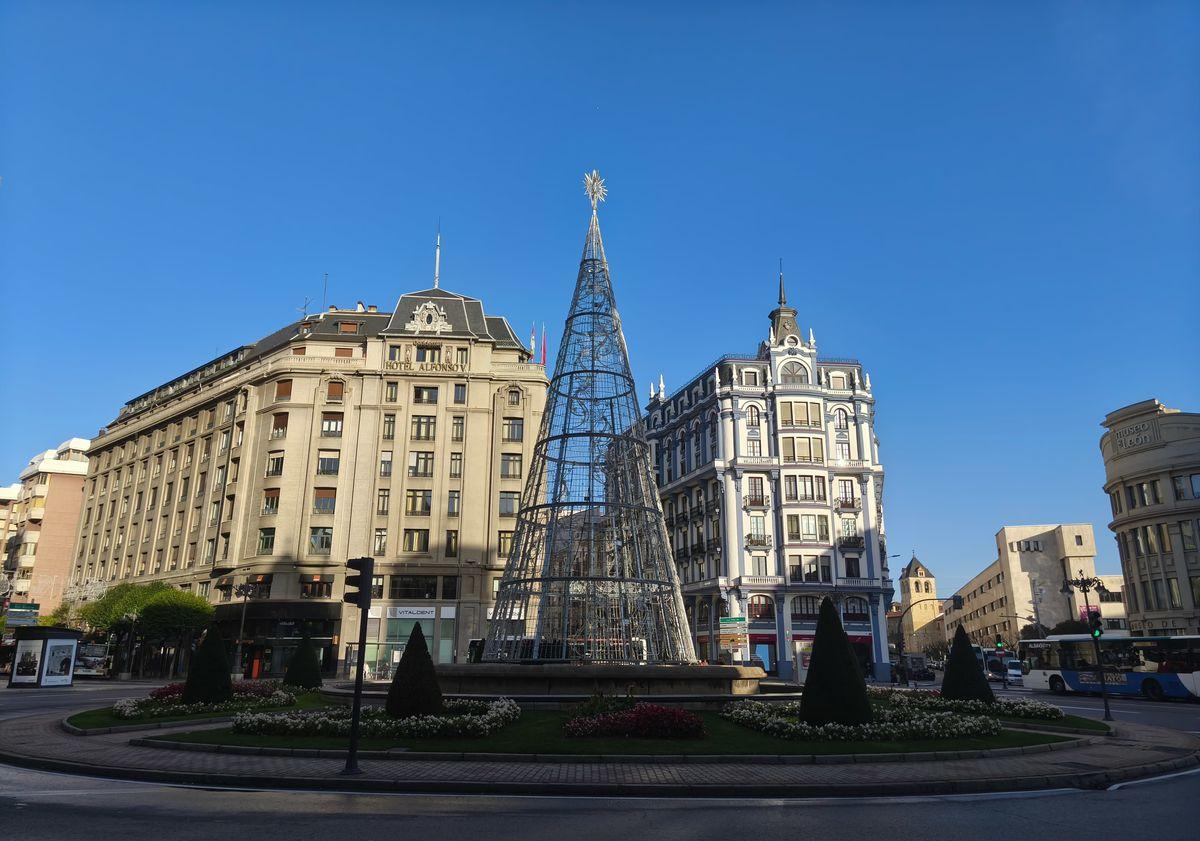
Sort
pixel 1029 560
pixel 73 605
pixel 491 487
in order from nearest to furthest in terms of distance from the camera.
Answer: pixel 491 487 < pixel 73 605 < pixel 1029 560

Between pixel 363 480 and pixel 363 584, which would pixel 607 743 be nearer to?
pixel 363 584

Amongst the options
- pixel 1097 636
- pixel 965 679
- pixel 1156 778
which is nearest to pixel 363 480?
pixel 965 679

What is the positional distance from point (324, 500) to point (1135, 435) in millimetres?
67894

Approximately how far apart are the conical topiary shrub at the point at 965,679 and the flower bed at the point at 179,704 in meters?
20.2

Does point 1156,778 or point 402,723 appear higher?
point 402,723

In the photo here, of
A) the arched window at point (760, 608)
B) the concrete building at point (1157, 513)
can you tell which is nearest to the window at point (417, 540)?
the arched window at point (760, 608)

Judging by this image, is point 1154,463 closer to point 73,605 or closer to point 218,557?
point 218,557

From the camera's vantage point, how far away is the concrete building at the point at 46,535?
91463 millimetres

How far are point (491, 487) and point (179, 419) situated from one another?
33.0 meters

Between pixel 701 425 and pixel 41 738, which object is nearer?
pixel 41 738

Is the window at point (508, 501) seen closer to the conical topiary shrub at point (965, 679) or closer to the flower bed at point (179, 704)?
the flower bed at point (179, 704)

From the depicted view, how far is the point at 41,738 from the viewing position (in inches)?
698

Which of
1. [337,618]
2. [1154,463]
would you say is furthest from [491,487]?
[1154,463]

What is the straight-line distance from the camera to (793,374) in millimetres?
65312
